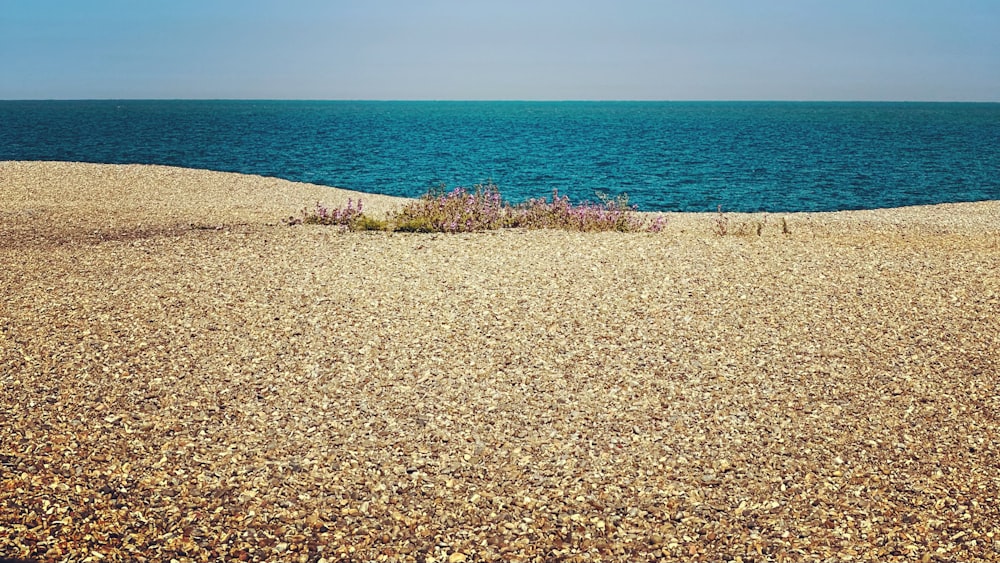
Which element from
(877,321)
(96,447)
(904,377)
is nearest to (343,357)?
(96,447)

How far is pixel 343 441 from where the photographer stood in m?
5.55

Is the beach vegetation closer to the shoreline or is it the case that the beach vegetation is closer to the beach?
the shoreline

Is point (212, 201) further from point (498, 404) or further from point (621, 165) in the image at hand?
point (621, 165)

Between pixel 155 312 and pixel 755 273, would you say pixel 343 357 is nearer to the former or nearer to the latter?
pixel 155 312

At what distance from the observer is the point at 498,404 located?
614 cm

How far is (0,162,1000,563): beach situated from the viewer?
4.52 metres

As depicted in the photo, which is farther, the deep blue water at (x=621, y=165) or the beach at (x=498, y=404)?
the deep blue water at (x=621, y=165)

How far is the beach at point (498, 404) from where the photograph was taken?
4520 millimetres

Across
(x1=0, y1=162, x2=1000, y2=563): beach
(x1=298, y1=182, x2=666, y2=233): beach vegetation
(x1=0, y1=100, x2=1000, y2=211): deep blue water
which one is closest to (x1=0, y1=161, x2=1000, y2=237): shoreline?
(x1=298, y1=182, x2=666, y2=233): beach vegetation

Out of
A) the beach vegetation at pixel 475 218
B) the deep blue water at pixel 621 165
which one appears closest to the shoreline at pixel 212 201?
the beach vegetation at pixel 475 218

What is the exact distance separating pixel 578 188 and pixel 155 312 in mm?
24700

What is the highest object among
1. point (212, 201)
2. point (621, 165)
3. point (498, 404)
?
point (621, 165)

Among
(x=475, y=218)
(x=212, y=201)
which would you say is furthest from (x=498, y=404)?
(x=212, y=201)

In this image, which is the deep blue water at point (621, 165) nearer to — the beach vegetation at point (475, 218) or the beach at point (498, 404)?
the beach vegetation at point (475, 218)
